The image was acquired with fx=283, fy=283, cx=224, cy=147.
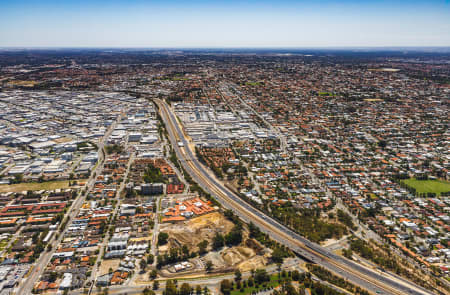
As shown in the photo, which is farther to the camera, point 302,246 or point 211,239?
point 211,239

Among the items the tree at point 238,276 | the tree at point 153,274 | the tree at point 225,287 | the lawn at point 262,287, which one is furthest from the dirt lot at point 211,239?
the tree at point 153,274

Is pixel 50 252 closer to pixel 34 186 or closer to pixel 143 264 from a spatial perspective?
pixel 143 264

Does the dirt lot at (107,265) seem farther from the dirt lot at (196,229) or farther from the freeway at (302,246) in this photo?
the freeway at (302,246)

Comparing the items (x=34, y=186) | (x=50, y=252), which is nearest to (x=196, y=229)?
(x=50, y=252)

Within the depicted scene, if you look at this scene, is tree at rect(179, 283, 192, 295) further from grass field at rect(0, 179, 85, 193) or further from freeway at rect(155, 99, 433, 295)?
grass field at rect(0, 179, 85, 193)

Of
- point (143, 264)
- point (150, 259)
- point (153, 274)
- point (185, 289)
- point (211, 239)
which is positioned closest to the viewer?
point (185, 289)

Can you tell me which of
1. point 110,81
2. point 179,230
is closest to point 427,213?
point 179,230

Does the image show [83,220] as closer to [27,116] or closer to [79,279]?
[79,279]

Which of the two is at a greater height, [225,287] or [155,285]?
[155,285]
